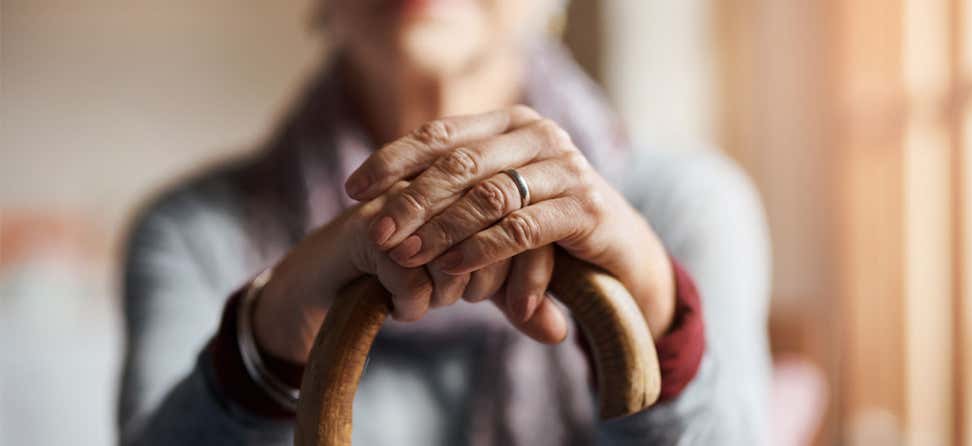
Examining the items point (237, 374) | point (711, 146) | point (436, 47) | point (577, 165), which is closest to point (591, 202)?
point (577, 165)

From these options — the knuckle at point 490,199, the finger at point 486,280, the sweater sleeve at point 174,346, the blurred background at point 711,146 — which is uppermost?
the knuckle at point 490,199

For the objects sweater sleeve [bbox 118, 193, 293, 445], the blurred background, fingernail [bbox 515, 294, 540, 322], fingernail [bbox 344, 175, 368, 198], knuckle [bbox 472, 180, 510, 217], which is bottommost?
the blurred background

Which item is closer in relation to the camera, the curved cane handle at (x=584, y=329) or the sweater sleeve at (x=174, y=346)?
the curved cane handle at (x=584, y=329)

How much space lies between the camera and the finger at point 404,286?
24cm

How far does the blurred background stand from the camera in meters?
1.15

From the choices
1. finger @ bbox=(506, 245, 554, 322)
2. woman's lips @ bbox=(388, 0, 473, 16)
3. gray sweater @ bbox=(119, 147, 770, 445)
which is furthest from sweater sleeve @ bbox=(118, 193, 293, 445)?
woman's lips @ bbox=(388, 0, 473, 16)

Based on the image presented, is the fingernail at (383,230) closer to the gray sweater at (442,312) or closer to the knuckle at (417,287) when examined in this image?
the knuckle at (417,287)

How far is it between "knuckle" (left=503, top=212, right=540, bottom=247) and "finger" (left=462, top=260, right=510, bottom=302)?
19 mm

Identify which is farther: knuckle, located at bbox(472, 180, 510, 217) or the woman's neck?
the woman's neck

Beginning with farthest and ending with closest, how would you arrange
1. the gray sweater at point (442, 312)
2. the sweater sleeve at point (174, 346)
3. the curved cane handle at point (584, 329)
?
1. the gray sweater at point (442, 312)
2. the sweater sleeve at point (174, 346)
3. the curved cane handle at point (584, 329)

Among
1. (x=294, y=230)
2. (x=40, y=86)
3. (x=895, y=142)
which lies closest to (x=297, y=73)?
(x=40, y=86)

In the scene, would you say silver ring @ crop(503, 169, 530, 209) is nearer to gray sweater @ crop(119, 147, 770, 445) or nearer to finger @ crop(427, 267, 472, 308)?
finger @ crop(427, 267, 472, 308)

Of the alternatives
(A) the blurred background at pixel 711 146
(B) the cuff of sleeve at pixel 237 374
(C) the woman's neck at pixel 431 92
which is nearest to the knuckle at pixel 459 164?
(B) the cuff of sleeve at pixel 237 374

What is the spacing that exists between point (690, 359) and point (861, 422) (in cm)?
127
